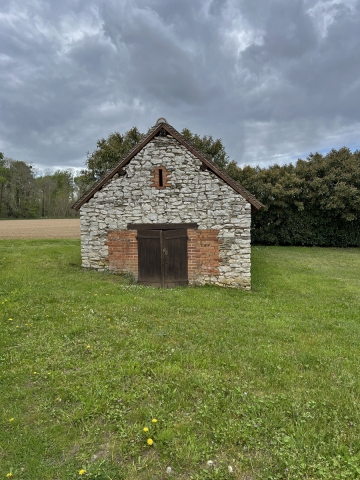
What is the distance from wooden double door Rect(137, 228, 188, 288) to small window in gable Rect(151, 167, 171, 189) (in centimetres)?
180

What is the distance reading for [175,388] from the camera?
4293 millimetres

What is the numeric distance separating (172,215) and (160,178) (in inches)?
61.4

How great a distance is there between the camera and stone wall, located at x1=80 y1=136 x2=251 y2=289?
420 inches

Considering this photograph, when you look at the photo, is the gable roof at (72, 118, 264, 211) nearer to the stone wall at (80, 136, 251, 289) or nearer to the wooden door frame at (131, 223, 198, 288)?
the stone wall at (80, 136, 251, 289)

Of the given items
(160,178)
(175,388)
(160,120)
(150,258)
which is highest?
(160,120)

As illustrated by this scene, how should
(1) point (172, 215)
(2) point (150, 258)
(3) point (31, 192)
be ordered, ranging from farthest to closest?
(3) point (31, 192)
(2) point (150, 258)
(1) point (172, 215)

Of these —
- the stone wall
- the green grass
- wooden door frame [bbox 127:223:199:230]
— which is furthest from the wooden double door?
the green grass

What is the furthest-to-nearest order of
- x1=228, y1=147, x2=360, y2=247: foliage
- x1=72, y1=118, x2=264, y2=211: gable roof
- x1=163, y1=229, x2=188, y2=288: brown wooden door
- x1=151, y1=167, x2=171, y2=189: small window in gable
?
x1=228, y1=147, x2=360, y2=247: foliage < x1=163, y1=229, x2=188, y2=288: brown wooden door < x1=151, y1=167, x2=171, y2=189: small window in gable < x1=72, y1=118, x2=264, y2=211: gable roof

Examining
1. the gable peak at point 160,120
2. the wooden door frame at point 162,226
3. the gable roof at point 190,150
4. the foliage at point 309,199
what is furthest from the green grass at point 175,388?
the foliage at point 309,199

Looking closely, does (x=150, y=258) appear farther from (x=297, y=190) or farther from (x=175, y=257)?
(x=297, y=190)

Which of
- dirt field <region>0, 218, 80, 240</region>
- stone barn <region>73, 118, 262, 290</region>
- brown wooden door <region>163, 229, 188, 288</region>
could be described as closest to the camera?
stone barn <region>73, 118, 262, 290</region>

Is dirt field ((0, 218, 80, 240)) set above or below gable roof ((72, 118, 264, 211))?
below

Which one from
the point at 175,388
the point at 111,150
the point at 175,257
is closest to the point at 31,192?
the point at 111,150

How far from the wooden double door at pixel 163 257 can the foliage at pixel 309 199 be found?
14.2 metres
